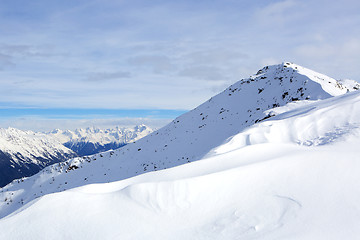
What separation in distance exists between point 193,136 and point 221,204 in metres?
19.8

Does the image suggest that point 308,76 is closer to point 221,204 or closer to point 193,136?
point 193,136

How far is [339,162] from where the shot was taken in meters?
7.11

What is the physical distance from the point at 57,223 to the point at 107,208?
1021 mm

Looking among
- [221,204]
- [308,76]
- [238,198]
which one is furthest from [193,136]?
[221,204]

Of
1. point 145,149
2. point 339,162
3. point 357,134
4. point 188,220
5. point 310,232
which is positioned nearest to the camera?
point 310,232

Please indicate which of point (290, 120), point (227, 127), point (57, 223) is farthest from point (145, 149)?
point (57, 223)

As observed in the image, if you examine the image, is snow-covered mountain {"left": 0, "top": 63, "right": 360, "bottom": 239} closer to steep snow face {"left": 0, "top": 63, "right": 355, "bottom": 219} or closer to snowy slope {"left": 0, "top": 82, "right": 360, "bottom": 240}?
snowy slope {"left": 0, "top": 82, "right": 360, "bottom": 240}

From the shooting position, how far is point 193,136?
2570cm

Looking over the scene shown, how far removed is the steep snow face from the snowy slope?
10.8 metres

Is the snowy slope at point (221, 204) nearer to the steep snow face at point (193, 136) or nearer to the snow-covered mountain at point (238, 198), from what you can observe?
the snow-covered mountain at point (238, 198)

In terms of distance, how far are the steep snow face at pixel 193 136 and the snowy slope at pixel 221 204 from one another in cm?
1084

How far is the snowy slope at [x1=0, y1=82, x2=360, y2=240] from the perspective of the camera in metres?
4.86

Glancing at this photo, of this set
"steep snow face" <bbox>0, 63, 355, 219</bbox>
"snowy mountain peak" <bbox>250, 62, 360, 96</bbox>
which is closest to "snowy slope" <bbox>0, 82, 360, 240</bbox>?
"steep snow face" <bbox>0, 63, 355, 219</bbox>

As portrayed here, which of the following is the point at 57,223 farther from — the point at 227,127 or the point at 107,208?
the point at 227,127
